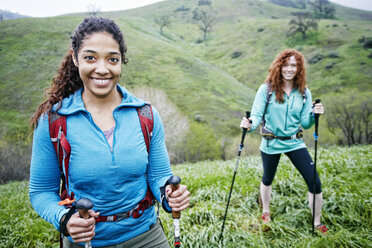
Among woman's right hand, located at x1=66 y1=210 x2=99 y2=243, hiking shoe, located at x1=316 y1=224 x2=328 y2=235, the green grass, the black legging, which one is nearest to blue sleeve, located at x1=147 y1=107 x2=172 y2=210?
woman's right hand, located at x1=66 y1=210 x2=99 y2=243

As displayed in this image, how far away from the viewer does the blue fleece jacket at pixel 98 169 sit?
136 centimetres

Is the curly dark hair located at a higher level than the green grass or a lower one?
higher

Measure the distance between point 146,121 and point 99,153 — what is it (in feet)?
1.28

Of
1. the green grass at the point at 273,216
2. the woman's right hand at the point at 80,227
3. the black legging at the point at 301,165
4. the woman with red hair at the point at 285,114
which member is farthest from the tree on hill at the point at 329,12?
the woman's right hand at the point at 80,227

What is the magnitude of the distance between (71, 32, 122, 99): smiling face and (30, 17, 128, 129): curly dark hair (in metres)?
0.04

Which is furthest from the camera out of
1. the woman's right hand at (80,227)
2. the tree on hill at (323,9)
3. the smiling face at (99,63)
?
the tree on hill at (323,9)

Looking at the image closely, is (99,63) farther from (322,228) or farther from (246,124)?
(322,228)

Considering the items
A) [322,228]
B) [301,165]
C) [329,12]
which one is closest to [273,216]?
[322,228]

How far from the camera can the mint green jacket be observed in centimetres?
321

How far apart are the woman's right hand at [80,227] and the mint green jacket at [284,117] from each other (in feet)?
8.35

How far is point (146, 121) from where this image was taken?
1577 millimetres

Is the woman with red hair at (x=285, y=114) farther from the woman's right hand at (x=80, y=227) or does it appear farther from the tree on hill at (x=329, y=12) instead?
the tree on hill at (x=329, y=12)

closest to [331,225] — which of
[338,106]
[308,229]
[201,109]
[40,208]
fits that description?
[308,229]

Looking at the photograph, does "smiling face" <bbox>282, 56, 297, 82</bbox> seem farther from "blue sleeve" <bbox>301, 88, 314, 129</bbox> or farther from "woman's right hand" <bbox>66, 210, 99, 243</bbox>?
"woman's right hand" <bbox>66, 210, 99, 243</bbox>
